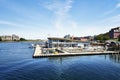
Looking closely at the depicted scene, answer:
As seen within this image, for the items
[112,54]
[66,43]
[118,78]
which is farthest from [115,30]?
[118,78]

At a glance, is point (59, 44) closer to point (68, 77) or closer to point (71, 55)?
point (71, 55)

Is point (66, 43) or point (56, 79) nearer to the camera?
point (56, 79)

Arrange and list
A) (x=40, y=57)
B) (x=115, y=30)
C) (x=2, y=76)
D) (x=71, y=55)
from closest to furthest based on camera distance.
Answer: (x=2, y=76) < (x=40, y=57) < (x=71, y=55) < (x=115, y=30)

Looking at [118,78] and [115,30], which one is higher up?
[115,30]

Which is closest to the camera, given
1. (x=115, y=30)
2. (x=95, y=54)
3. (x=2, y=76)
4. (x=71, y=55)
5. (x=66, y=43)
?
(x=2, y=76)

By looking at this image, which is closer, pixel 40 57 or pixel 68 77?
pixel 68 77

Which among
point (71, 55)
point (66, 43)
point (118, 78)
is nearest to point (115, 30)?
point (66, 43)

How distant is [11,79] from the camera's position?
89.0 feet

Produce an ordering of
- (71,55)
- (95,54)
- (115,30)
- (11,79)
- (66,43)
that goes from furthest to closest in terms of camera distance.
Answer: (115,30) < (66,43) < (95,54) < (71,55) < (11,79)

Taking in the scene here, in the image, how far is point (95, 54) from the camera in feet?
192

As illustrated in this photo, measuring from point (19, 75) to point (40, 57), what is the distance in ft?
69.6

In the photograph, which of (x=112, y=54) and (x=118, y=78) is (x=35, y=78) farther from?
(x=112, y=54)

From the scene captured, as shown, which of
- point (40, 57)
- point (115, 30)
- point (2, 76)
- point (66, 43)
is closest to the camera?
point (2, 76)

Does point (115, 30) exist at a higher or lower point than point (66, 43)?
higher
